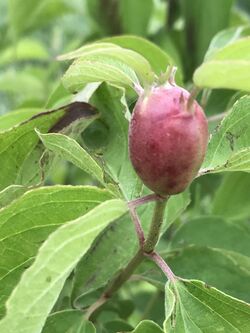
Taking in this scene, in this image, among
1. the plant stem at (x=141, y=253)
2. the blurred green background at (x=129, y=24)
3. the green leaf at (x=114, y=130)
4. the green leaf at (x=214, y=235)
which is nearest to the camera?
the plant stem at (x=141, y=253)

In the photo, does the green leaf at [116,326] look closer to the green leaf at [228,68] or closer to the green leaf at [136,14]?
the green leaf at [228,68]

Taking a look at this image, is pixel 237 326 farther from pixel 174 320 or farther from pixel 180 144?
pixel 180 144

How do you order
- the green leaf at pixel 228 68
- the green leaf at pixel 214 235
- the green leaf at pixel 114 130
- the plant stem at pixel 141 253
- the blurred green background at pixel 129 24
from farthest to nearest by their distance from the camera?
the blurred green background at pixel 129 24
the green leaf at pixel 214 235
the green leaf at pixel 114 130
the plant stem at pixel 141 253
the green leaf at pixel 228 68

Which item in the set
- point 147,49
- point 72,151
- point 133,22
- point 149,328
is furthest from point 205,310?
point 133,22

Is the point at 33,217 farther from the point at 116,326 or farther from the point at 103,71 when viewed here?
the point at 116,326

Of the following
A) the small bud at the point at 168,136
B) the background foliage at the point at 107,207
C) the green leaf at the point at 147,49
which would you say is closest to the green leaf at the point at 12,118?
the background foliage at the point at 107,207

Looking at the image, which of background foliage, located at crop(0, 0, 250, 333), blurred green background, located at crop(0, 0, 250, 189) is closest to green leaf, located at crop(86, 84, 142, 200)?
background foliage, located at crop(0, 0, 250, 333)
